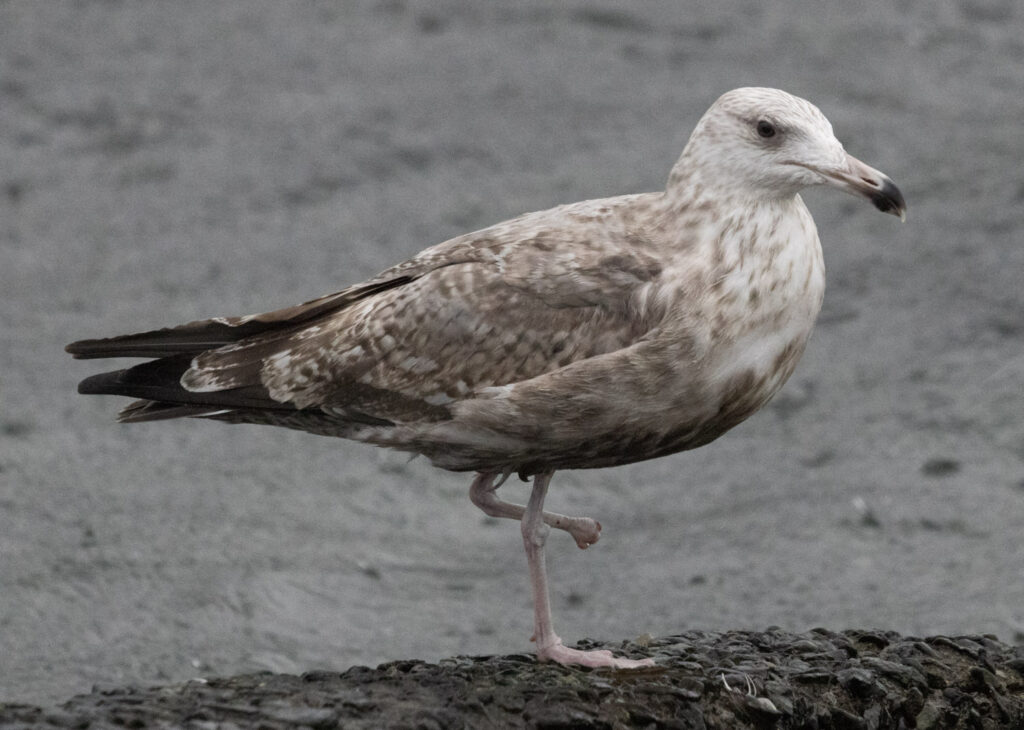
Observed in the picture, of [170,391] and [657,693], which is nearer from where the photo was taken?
[657,693]

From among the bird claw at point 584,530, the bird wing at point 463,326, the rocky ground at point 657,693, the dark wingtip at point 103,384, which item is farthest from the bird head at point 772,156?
the dark wingtip at point 103,384

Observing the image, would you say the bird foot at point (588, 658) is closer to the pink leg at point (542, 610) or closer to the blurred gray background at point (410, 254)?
the pink leg at point (542, 610)

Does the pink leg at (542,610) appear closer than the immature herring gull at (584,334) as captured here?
No

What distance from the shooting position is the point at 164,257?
14.3 metres

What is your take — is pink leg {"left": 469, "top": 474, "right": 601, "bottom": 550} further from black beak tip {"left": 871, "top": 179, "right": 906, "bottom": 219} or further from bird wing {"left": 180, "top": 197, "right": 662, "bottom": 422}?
black beak tip {"left": 871, "top": 179, "right": 906, "bottom": 219}

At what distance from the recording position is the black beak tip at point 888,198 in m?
6.33

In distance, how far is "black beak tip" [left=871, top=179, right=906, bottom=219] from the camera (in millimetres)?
6335

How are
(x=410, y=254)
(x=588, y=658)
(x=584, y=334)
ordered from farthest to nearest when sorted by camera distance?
1. (x=410, y=254)
2. (x=588, y=658)
3. (x=584, y=334)

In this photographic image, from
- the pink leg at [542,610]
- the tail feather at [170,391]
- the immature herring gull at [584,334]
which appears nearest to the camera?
the immature herring gull at [584,334]

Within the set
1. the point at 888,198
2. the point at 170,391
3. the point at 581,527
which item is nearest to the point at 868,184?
the point at 888,198

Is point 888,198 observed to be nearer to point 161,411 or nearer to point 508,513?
point 508,513

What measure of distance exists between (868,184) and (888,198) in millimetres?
92

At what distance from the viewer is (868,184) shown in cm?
637

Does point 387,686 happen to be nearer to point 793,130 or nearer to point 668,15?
point 793,130
